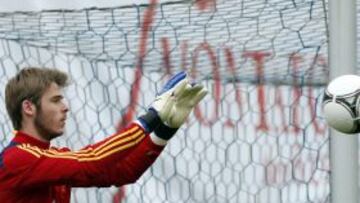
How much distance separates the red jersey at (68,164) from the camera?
2201 mm

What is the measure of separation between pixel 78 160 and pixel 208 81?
0.66 metres

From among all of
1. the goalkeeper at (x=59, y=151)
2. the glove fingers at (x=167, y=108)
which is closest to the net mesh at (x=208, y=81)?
the goalkeeper at (x=59, y=151)

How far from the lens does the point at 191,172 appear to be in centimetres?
285

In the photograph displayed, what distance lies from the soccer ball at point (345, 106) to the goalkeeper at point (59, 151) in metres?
0.27

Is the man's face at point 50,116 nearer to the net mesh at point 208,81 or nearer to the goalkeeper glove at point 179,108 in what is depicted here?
the goalkeeper glove at point 179,108

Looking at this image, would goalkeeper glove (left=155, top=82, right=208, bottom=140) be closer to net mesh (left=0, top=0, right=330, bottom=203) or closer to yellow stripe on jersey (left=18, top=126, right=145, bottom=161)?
yellow stripe on jersey (left=18, top=126, right=145, bottom=161)

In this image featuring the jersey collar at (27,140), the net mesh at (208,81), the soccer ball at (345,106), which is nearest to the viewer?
the soccer ball at (345,106)

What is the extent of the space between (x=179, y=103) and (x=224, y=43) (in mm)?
574

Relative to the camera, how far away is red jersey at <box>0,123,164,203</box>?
220cm

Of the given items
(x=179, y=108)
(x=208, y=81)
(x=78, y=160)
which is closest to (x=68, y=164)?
(x=78, y=160)

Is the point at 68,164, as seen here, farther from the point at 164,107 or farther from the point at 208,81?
the point at 208,81

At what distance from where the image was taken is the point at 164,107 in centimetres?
219

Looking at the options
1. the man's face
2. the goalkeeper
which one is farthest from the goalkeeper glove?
the man's face

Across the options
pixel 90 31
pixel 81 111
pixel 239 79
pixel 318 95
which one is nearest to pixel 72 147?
pixel 81 111
